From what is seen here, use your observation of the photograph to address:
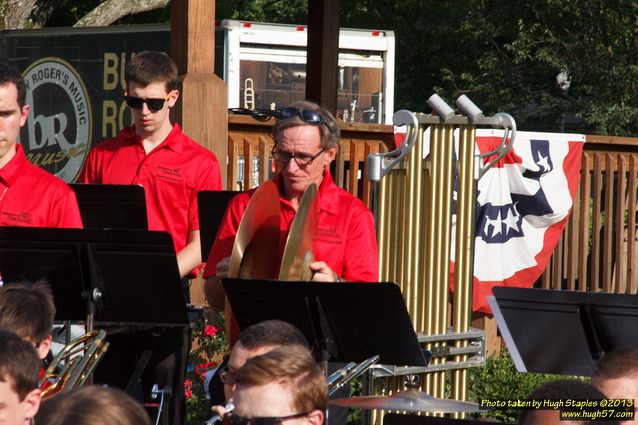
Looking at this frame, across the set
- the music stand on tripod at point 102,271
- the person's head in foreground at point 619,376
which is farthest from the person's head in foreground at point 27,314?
the person's head in foreground at point 619,376

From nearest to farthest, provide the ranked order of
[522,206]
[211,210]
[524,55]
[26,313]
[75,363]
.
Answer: [26,313] < [75,363] < [211,210] < [522,206] < [524,55]

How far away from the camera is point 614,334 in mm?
4559

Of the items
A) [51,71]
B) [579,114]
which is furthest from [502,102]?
[51,71]

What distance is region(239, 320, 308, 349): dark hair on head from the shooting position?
4.04m

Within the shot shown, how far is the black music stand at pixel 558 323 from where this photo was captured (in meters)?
4.55

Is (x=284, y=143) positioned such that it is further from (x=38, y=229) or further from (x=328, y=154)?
(x=38, y=229)

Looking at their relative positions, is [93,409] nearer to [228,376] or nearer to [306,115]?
[228,376]

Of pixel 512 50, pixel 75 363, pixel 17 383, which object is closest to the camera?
pixel 17 383

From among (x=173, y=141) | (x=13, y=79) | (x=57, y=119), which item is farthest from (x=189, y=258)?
(x=57, y=119)

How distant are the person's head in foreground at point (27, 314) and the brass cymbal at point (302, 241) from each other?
0.93 m

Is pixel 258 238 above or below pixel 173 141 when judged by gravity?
below

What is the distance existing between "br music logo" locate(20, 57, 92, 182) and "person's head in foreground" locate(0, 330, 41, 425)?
8817 millimetres

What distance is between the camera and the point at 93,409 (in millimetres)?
2566

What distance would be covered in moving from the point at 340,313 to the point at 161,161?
1651 mm
